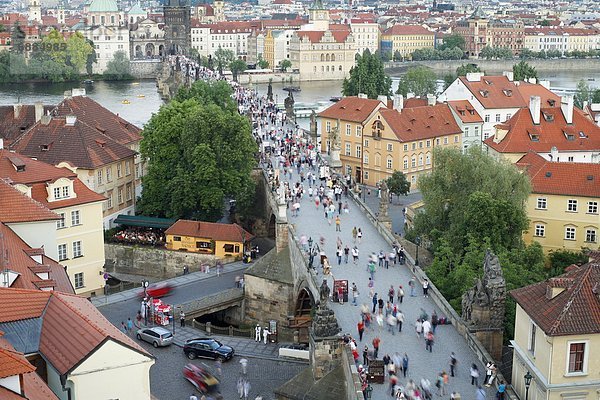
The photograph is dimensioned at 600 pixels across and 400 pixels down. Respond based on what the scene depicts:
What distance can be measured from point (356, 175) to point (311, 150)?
842cm

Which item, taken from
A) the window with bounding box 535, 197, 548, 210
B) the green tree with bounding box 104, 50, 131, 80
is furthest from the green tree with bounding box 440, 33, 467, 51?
the window with bounding box 535, 197, 548, 210

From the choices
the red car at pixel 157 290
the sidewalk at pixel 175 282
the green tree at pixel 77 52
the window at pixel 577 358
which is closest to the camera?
the window at pixel 577 358

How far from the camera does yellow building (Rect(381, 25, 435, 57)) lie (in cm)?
18925

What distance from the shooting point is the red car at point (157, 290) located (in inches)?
1442

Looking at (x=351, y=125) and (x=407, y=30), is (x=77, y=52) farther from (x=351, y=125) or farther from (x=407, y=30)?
(x=351, y=125)

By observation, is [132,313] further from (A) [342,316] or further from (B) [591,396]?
(B) [591,396]

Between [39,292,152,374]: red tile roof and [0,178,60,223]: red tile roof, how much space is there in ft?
41.2

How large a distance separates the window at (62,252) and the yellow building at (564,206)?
64.9 feet

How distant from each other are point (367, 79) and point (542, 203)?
4740cm

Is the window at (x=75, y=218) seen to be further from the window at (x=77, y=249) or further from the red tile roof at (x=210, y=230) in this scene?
the red tile roof at (x=210, y=230)

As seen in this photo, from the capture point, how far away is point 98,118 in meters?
51.4

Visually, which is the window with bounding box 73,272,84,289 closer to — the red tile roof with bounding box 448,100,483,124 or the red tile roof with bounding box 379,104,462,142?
the red tile roof with bounding box 379,104,462,142

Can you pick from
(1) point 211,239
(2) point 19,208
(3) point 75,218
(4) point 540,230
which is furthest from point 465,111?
(2) point 19,208

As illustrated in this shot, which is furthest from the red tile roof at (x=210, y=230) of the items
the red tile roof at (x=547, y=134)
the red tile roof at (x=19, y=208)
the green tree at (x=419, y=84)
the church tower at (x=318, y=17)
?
the church tower at (x=318, y=17)
